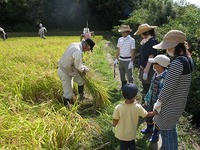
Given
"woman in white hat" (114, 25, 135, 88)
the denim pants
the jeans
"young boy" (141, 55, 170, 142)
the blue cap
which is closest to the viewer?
the blue cap

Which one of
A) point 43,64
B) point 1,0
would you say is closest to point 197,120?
point 43,64

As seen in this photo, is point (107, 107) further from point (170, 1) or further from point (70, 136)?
point (170, 1)

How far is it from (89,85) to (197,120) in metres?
2.54

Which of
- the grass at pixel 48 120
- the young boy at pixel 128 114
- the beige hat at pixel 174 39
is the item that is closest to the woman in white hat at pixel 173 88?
the beige hat at pixel 174 39

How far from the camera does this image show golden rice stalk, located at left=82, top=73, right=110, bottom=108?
180 inches

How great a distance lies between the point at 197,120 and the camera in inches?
218

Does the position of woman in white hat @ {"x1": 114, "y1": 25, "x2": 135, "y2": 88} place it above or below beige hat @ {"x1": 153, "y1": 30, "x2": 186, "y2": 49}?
below

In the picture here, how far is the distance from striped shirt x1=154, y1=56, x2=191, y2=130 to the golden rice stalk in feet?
6.02

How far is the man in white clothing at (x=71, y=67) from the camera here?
4.31 m

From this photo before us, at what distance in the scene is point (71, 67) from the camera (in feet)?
15.1

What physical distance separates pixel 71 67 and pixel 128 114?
2080 mm

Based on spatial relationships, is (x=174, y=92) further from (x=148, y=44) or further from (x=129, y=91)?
(x=148, y=44)

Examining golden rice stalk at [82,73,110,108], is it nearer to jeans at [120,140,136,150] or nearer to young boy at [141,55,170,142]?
young boy at [141,55,170,142]

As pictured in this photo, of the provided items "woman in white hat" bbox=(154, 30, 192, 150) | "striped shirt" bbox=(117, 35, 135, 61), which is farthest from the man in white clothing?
"woman in white hat" bbox=(154, 30, 192, 150)
